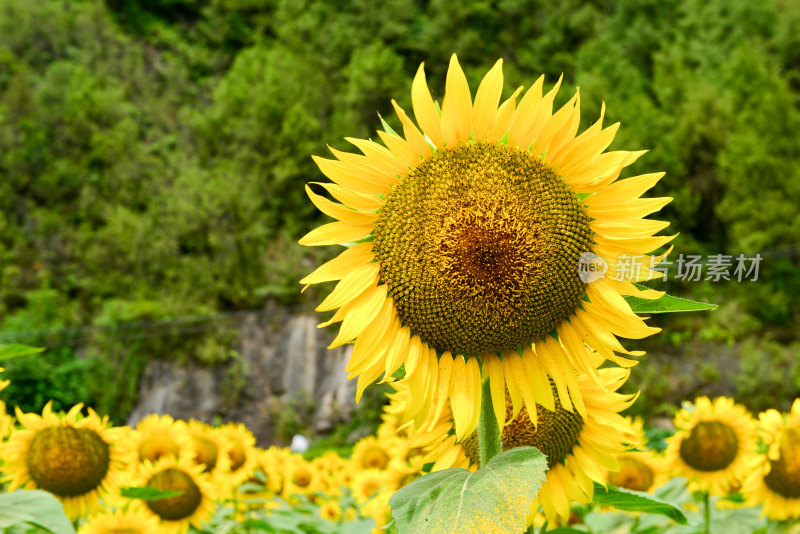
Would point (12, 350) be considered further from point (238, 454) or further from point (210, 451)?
point (238, 454)

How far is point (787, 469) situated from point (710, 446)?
282mm

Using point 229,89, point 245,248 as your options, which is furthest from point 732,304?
point 229,89

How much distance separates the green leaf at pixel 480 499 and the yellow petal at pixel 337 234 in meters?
0.34

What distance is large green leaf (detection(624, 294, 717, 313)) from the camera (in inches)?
31.5

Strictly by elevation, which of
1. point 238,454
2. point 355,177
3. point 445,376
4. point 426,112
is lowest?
point 238,454

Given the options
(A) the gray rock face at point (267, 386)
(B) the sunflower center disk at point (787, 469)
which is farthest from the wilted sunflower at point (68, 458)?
(A) the gray rock face at point (267, 386)

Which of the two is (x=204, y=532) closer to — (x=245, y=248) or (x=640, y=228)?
(x=640, y=228)

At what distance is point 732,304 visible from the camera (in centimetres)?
1447

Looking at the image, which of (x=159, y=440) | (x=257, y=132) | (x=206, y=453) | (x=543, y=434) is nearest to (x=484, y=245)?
(x=543, y=434)

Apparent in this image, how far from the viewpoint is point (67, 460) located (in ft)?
5.36

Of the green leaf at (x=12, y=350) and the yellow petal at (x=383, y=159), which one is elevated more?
the yellow petal at (x=383, y=159)

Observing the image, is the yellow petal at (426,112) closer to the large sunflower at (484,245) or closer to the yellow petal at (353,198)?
the large sunflower at (484,245)

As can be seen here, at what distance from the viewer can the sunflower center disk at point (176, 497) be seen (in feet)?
6.21

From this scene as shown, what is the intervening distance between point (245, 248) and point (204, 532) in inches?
640
